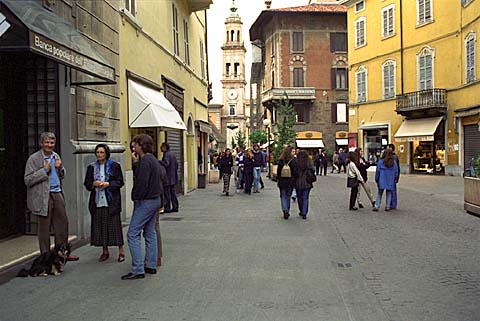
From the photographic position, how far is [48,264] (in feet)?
22.2

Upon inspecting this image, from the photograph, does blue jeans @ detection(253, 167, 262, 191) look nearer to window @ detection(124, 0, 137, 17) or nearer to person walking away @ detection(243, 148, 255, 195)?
person walking away @ detection(243, 148, 255, 195)

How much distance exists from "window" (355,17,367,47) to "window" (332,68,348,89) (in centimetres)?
1349

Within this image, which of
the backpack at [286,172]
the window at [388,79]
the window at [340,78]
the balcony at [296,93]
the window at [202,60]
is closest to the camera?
the backpack at [286,172]

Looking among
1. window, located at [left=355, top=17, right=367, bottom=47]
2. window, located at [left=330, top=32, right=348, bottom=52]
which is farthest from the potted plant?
window, located at [left=330, top=32, right=348, bottom=52]

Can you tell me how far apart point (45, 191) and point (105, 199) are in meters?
0.85

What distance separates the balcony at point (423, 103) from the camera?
30.8 m

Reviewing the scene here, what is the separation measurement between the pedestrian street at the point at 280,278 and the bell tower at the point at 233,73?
83.7m

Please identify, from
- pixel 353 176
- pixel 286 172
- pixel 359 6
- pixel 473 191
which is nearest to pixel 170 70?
pixel 286 172

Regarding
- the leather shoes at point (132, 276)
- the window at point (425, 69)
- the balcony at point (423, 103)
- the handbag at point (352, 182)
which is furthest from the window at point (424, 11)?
the leather shoes at point (132, 276)

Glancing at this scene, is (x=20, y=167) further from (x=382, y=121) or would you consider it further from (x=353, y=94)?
(x=353, y=94)

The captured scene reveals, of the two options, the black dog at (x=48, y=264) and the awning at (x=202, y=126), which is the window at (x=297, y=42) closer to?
the awning at (x=202, y=126)

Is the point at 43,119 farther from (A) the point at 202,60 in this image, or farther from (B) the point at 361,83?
(B) the point at 361,83

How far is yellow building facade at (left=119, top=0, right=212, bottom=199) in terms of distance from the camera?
12.3 meters

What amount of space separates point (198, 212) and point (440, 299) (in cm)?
861
